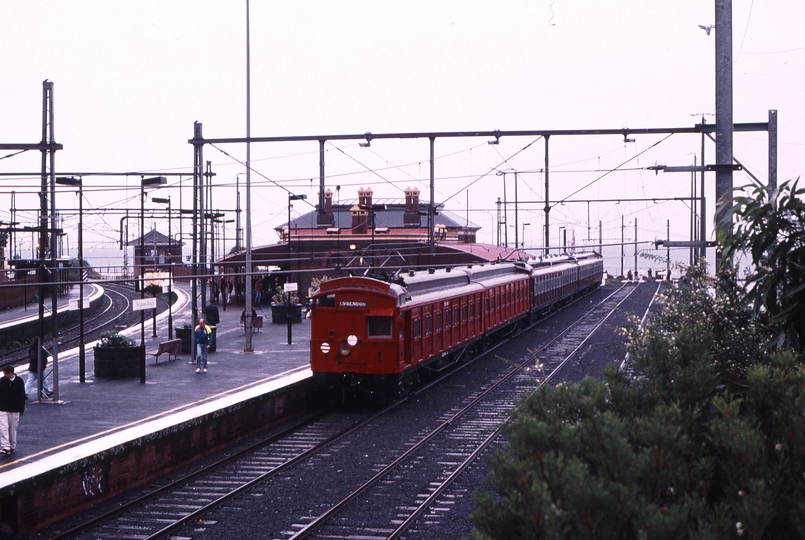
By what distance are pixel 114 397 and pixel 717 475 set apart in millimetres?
15573

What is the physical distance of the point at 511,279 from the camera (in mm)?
30984

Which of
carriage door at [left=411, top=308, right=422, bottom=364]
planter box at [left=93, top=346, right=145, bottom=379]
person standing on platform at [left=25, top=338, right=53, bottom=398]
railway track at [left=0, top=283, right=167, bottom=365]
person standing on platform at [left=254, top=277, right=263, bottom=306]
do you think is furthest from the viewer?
person standing on platform at [left=254, top=277, right=263, bottom=306]

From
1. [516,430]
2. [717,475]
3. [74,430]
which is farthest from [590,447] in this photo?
[74,430]

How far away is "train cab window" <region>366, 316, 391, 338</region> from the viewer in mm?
18156

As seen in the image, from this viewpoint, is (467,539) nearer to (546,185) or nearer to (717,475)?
(717,475)

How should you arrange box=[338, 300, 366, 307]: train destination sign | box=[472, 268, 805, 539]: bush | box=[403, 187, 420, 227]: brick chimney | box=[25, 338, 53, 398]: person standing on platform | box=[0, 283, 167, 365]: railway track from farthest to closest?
box=[403, 187, 420, 227]: brick chimney → box=[0, 283, 167, 365]: railway track → box=[338, 300, 366, 307]: train destination sign → box=[25, 338, 53, 398]: person standing on platform → box=[472, 268, 805, 539]: bush

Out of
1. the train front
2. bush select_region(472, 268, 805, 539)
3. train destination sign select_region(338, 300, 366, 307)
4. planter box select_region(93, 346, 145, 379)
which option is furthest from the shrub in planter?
bush select_region(472, 268, 805, 539)

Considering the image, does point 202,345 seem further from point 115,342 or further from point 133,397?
point 133,397

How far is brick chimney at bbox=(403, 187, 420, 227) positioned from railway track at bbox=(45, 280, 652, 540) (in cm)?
3124

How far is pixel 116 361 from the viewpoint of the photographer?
20.7 metres

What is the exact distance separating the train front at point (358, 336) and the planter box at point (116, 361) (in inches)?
206

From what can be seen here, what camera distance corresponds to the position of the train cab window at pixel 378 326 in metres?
18.2

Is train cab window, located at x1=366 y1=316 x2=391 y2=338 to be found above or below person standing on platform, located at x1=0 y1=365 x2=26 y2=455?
above

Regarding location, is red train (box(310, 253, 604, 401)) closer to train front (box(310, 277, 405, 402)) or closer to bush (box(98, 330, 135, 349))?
train front (box(310, 277, 405, 402))
